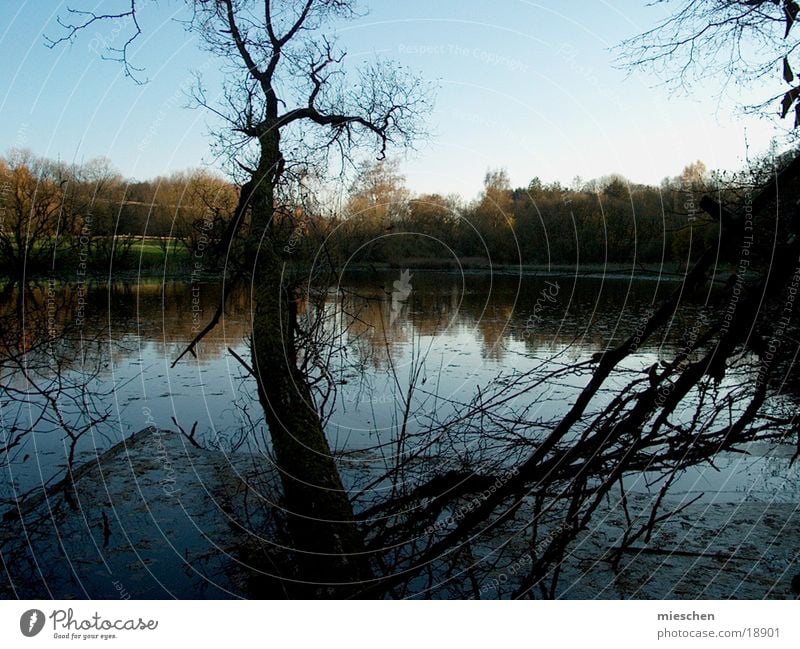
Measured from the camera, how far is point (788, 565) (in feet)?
12.8

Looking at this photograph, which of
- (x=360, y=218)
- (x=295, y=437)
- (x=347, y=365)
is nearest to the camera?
(x=295, y=437)

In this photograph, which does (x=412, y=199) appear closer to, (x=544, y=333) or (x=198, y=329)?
(x=544, y=333)

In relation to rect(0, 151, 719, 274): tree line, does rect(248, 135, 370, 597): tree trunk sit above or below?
below

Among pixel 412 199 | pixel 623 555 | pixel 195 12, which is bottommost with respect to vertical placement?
pixel 623 555

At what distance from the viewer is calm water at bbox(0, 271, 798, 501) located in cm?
532

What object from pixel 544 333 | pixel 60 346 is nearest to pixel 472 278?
pixel 544 333

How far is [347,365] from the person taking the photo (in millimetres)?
7879

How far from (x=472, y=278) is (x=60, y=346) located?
2043cm

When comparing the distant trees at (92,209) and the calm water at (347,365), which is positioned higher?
the distant trees at (92,209)

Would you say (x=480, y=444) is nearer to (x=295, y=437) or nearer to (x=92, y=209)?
(x=295, y=437)

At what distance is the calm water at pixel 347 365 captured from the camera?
17.5 feet

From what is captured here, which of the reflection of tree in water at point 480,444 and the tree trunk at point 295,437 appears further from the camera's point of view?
the tree trunk at point 295,437

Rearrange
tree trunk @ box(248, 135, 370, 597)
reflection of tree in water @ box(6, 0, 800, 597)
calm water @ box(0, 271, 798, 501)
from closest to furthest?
reflection of tree in water @ box(6, 0, 800, 597) → tree trunk @ box(248, 135, 370, 597) → calm water @ box(0, 271, 798, 501)

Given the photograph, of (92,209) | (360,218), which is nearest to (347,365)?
(360,218)
